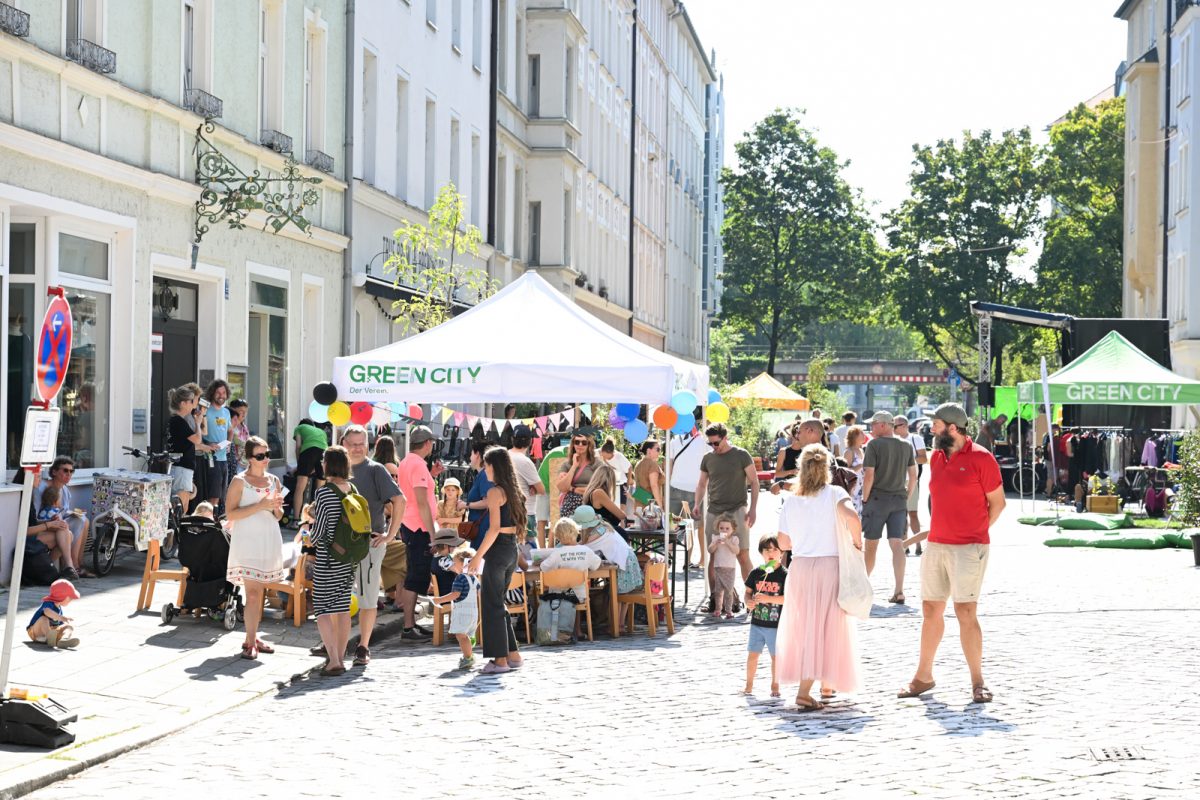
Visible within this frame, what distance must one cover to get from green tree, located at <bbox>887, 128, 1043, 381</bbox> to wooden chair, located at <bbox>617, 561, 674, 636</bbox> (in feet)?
182

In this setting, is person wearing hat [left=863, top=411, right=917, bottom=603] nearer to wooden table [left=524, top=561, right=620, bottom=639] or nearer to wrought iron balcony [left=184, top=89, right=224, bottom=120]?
wooden table [left=524, top=561, right=620, bottom=639]

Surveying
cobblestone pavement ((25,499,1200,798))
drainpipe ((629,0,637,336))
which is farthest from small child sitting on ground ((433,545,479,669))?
drainpipe ((629,0,637,336))

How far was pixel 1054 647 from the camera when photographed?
42.8 feet

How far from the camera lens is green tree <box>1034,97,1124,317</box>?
64.9m

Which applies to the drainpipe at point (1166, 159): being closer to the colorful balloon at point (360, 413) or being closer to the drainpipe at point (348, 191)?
the drainpipe at point (348, 191)

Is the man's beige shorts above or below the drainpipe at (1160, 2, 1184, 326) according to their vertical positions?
below

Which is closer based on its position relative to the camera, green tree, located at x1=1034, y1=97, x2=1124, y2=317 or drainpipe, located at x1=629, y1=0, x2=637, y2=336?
drainpipe, located at x1=629, y1=0, x2=637, y2=336

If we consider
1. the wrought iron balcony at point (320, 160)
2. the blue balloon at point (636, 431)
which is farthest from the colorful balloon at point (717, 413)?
the wrought iron balcony at point (320, 160)

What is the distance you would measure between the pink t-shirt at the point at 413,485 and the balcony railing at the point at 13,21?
5.05m

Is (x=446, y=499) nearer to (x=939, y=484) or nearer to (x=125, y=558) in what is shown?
(x=125, y=558)

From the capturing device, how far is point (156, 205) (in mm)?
18531

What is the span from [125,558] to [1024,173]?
56744 mm

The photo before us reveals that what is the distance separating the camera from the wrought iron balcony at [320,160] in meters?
23.6

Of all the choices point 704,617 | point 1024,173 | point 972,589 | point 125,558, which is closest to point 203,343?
point 125,558
